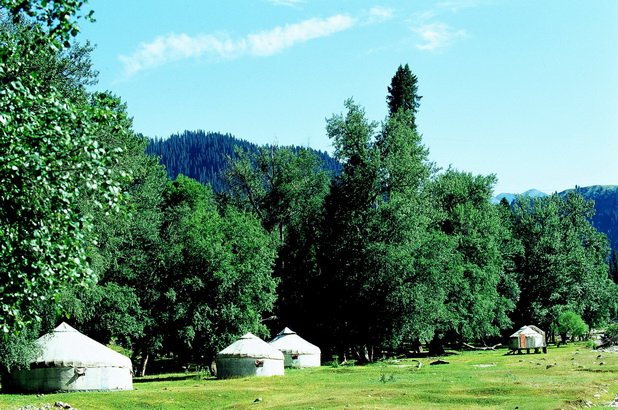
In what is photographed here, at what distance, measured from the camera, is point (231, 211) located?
175 ft

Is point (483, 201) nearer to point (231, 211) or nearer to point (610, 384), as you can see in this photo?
point (231, 211)

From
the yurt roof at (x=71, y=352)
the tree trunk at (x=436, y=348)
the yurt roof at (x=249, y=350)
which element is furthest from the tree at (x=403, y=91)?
the yurt roof at (x=71, y=352)

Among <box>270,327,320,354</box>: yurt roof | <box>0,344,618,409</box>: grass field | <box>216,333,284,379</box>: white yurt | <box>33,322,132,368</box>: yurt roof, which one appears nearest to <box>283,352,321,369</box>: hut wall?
<box>270,327,320,354</box>: yurt roof

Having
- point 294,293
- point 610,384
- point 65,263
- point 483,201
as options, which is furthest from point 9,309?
point 483,201

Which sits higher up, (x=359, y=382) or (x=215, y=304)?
(x=215, y=304)

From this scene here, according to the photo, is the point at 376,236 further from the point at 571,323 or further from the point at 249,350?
the point at 571,323

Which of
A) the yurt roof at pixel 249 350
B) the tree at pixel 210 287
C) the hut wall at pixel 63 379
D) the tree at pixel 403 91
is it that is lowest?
the hut wall at pixel 63 379

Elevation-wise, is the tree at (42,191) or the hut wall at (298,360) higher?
the tree at (42,191)

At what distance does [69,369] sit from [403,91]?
144 ft

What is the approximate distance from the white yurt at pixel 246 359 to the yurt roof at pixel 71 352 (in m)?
7.74

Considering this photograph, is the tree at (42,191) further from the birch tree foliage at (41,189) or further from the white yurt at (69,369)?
the white yurt at (69,369)

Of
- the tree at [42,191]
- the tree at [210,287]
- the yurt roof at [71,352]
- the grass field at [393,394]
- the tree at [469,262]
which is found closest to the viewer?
the tree at [42,191]

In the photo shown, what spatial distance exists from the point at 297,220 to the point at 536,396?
136ft

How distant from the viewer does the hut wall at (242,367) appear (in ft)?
133
